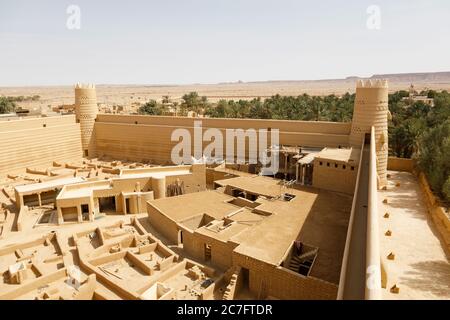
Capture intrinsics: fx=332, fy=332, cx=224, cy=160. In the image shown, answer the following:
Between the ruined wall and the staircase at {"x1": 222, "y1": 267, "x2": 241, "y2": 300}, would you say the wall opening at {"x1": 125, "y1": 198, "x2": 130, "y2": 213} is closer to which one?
the ruined wall

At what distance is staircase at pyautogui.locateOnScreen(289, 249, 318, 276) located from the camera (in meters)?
15.3

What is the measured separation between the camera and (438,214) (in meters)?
22.8

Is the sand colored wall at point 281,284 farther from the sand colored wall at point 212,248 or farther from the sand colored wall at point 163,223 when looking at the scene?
the sand colored wall at point 163,223

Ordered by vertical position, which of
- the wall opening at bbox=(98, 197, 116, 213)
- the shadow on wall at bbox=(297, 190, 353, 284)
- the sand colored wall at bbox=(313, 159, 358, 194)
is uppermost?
the sand colored wall at bbox=(313, 159, 358, 194)

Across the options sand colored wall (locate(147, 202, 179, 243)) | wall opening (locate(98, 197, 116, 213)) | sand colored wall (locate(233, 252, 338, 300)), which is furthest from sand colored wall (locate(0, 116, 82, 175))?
sand colored wall (locate(233, 252, 338, 300))

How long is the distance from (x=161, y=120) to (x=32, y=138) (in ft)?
45.0

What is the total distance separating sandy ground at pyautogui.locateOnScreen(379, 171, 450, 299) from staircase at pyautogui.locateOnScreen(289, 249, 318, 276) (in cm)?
352

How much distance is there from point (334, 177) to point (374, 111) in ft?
24.8

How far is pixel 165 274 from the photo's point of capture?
1639 centimetres

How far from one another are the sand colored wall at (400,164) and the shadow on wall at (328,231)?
15566 mm

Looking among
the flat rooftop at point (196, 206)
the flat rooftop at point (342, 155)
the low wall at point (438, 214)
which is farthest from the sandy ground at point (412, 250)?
the flat rooftop at point (196, 206)

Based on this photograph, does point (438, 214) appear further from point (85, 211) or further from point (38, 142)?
point (38, 142)
